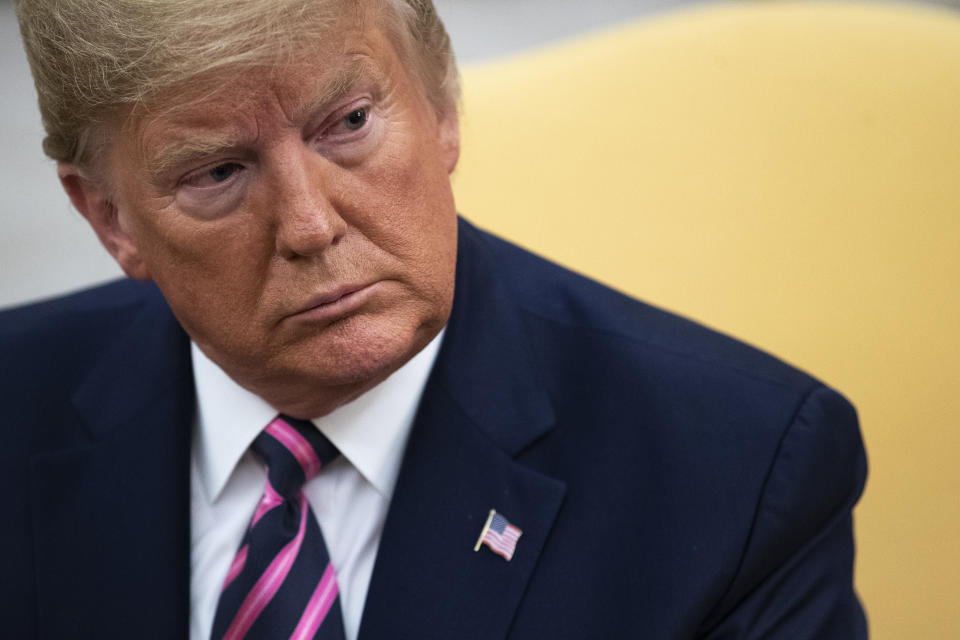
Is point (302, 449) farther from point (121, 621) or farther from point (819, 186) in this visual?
point (819, 186)

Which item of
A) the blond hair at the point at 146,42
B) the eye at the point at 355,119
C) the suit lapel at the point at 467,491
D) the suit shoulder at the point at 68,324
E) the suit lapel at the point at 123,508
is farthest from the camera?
the suit shoulder at the point at 68,324

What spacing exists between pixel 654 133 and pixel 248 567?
46.8 inches

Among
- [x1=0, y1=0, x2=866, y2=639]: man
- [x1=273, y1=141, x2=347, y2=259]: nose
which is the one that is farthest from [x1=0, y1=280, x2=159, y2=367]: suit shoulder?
[x1=273, y1=141, x2=347, y2=259]: nose

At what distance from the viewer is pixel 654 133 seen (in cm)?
235

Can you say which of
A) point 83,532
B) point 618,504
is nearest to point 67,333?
point 83,532

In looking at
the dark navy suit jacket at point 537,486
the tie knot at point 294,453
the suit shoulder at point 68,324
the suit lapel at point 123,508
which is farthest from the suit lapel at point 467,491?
the suit shoulder at point 68,324

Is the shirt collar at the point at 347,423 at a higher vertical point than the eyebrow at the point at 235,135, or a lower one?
lower

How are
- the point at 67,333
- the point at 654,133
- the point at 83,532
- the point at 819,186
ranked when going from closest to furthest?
the point at 83,532 < the point at 67,333 < the point at 819,186 < the point at 654,133

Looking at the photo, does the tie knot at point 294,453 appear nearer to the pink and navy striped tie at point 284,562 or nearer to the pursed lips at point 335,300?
the pink and navy striped tie at point 284,562

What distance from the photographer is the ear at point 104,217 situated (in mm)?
1650

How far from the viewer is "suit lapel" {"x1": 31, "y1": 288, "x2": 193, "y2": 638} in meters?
1.75

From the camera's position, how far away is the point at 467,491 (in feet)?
5.55

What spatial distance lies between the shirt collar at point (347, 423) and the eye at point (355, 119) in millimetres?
401

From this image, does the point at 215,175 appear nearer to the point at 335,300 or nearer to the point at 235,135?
the point at 235,135
